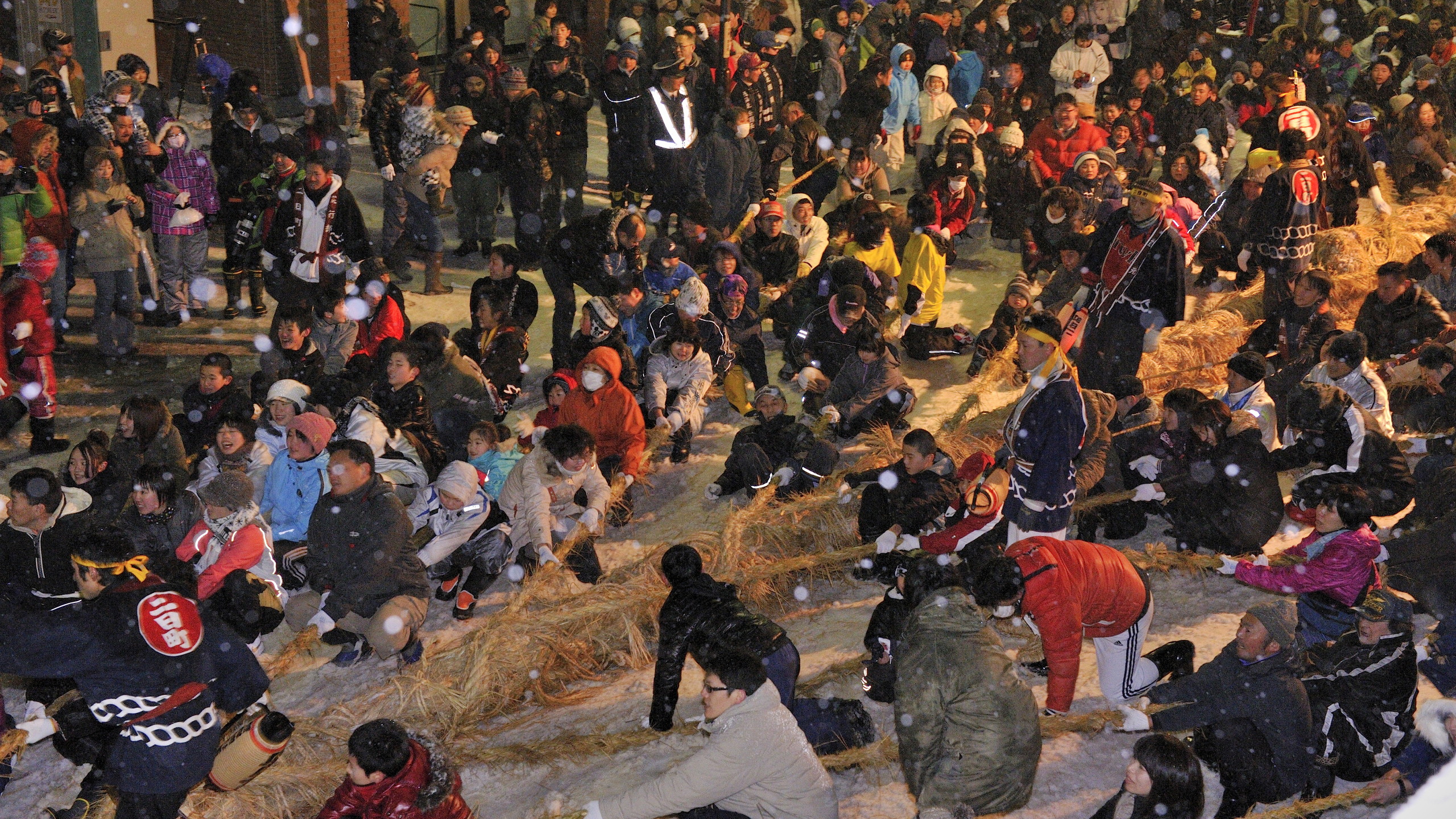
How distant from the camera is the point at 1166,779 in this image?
4230mm

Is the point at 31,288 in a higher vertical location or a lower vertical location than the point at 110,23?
lower

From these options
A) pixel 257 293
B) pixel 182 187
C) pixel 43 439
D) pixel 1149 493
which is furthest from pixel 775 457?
pixel 182 187

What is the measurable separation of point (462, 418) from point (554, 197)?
3.94m

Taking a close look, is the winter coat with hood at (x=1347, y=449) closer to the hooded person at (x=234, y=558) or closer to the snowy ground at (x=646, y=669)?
the snowy ground at (x=646, y=669)

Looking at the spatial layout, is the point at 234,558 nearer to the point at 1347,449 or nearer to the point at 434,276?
the point at 434,276

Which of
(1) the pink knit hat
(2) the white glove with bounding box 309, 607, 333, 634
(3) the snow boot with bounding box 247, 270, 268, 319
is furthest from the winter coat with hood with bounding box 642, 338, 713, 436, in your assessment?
(3) the snow boot with bounding box 247, 270, 268, 319

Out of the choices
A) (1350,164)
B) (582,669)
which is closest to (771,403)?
(582,669)

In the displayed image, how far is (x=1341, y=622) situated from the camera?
213 inches

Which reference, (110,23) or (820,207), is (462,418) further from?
(110,23)

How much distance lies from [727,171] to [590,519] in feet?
15.4

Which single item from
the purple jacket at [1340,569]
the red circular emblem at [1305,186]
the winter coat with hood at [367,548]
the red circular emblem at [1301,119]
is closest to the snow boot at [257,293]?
the winter coat with hood at [367,548]

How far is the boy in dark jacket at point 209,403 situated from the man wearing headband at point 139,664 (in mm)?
2884

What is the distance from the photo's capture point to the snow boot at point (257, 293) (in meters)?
10.0

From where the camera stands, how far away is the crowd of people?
14.9ft
